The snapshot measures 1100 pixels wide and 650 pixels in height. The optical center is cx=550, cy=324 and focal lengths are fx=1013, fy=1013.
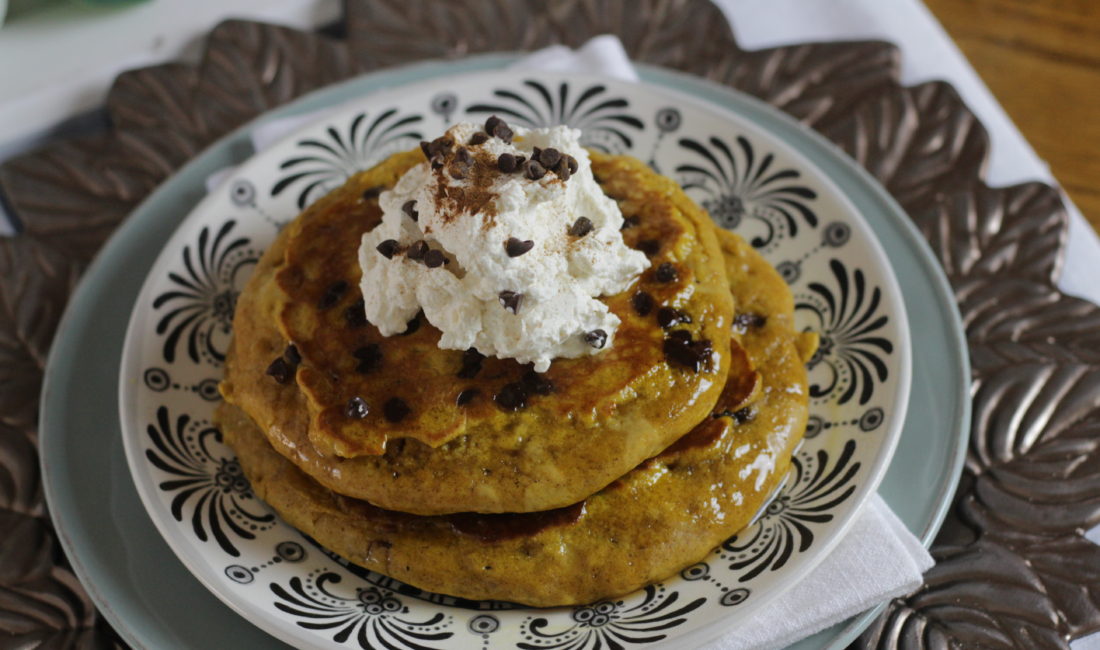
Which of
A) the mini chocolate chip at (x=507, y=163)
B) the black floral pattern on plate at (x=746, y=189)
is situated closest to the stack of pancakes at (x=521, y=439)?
the mini chocolate chip at (x=507, y=163)

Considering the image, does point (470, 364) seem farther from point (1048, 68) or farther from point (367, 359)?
point (1048, 68)

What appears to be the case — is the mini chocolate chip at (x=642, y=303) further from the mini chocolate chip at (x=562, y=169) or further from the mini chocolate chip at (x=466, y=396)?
the mini chocolate chip at (x=466, y=396)

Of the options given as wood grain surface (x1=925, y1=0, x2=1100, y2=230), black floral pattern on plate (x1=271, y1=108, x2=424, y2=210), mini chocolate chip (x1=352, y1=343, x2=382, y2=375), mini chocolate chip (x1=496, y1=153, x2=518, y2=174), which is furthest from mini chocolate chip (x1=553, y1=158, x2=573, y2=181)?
wood grain surface (x1=925, y1=0, x2=1100, y2=230)

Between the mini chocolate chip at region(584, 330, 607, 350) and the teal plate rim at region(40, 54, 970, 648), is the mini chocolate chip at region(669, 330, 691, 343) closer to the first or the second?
the mini chocolate chip at region(584, 330, 607, 350)

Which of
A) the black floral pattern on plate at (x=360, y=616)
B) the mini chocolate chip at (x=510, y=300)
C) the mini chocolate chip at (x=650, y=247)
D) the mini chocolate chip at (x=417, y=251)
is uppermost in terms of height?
the mini chocolate chip at (x=417, y=251)

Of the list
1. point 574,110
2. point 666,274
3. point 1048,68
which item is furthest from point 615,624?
point 1048,68

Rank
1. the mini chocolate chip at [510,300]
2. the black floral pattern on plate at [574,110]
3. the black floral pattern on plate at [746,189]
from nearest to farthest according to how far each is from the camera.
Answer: the mini chocolate chip at [510,300], the black floral pattern on plate at [746,189], the black floral pattern on plate at [574,110]
